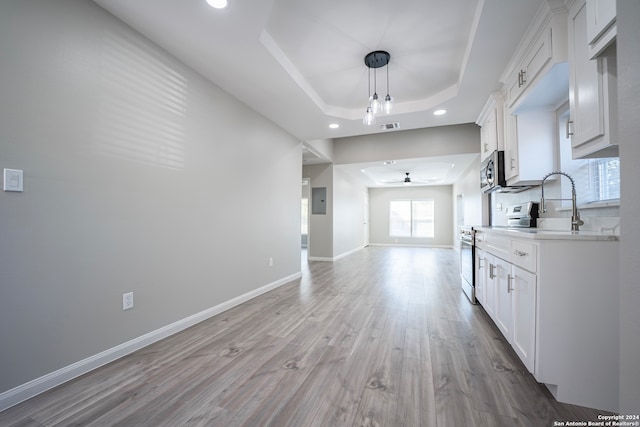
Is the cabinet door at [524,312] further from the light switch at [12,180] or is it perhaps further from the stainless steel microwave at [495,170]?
the light switch at [12,180]

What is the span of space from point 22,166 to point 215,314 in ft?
6.34

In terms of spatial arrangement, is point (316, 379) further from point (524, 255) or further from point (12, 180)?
point (12, 180)

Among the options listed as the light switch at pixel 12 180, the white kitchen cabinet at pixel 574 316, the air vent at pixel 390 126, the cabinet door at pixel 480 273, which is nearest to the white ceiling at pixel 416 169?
the air vent at pixel 390 126

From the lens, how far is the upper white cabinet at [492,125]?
3008 mm

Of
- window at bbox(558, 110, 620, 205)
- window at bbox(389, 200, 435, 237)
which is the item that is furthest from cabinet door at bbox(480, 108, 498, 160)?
window at bbox(389, 200, 435, 237)

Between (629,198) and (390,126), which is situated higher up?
(390,126)

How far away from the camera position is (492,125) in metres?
3.22

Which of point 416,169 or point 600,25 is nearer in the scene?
point 600,25

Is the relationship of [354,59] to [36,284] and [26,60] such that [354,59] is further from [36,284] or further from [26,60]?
[36,284]

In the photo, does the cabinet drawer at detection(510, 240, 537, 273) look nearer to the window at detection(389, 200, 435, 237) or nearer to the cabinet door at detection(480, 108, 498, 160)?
the cabinet door at detection(480, 108, 498, 160)

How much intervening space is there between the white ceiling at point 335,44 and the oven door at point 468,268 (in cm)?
179

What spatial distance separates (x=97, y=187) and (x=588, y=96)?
307cm

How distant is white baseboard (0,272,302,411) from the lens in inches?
56.7

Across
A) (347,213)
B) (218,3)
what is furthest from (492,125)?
(347,213)
